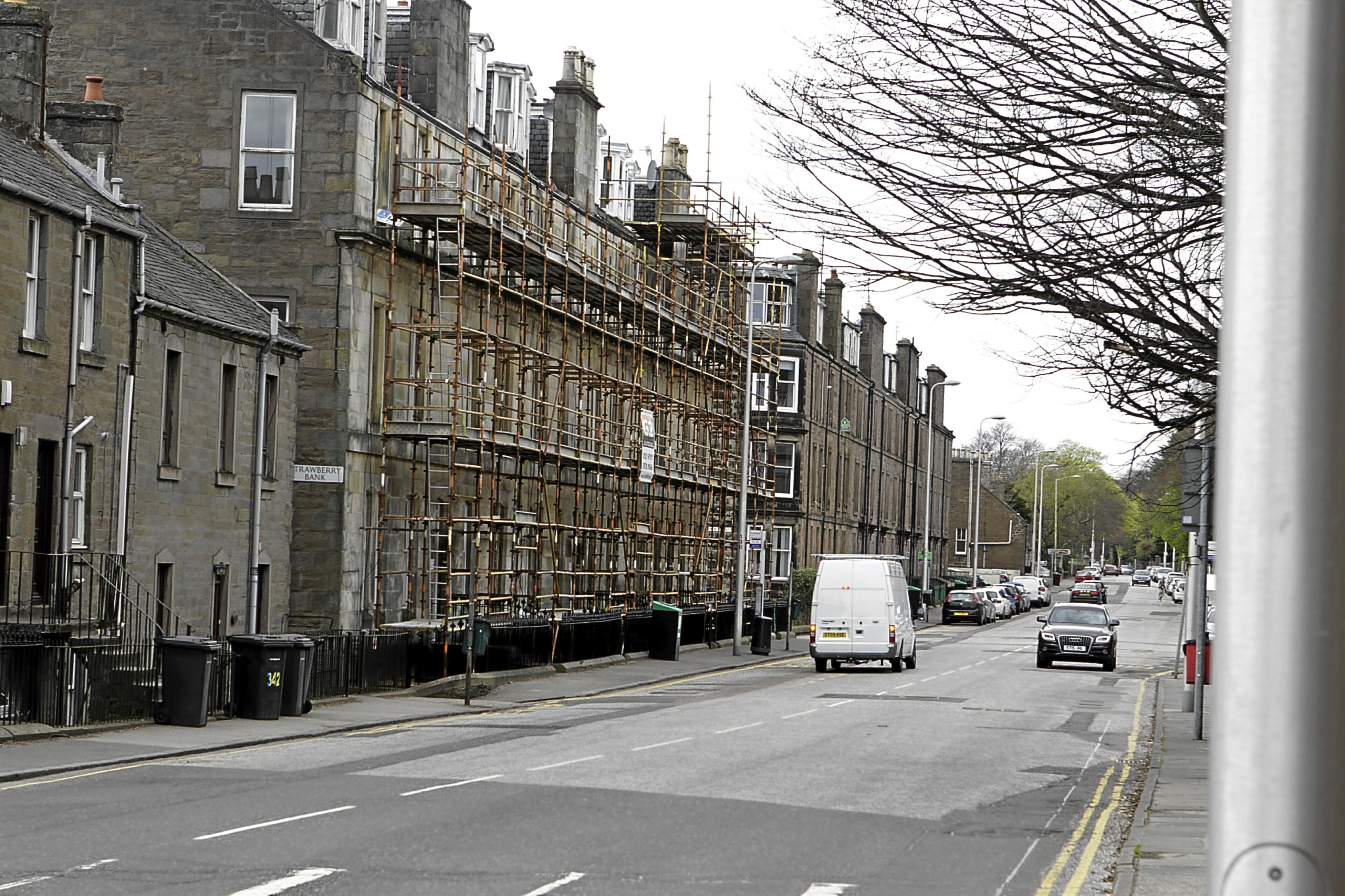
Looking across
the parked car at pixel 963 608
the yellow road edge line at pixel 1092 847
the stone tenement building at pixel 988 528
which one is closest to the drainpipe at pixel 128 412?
the yellow road edge line at pixel 1092 847

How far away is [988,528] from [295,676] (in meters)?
117

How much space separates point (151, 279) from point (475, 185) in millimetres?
10777

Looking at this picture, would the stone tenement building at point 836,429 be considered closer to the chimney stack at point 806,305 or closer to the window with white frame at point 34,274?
the chimney stack at point 806,305

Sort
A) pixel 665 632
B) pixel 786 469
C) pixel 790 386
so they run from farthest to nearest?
pixel 790 386
pixel 786 469
pixel 665 632

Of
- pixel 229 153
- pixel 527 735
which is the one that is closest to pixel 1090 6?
pixel 527 735

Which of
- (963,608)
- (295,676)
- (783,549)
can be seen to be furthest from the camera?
(963,608)

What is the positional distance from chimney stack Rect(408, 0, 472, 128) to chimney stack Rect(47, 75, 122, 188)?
8.42 m

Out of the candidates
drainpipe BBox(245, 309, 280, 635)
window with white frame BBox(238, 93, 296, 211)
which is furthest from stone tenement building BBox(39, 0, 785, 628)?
drainpipe BBox(245, 309, 280, 635)

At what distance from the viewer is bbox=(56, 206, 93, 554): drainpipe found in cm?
2256

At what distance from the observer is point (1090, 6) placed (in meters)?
11.2

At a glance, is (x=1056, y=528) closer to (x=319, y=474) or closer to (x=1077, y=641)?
(x=1077, y=641)

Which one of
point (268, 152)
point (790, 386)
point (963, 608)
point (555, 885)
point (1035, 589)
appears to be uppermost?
point (268, 152)

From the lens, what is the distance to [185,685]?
20.7 meters

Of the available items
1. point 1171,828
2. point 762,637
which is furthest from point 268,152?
point 1171,828
